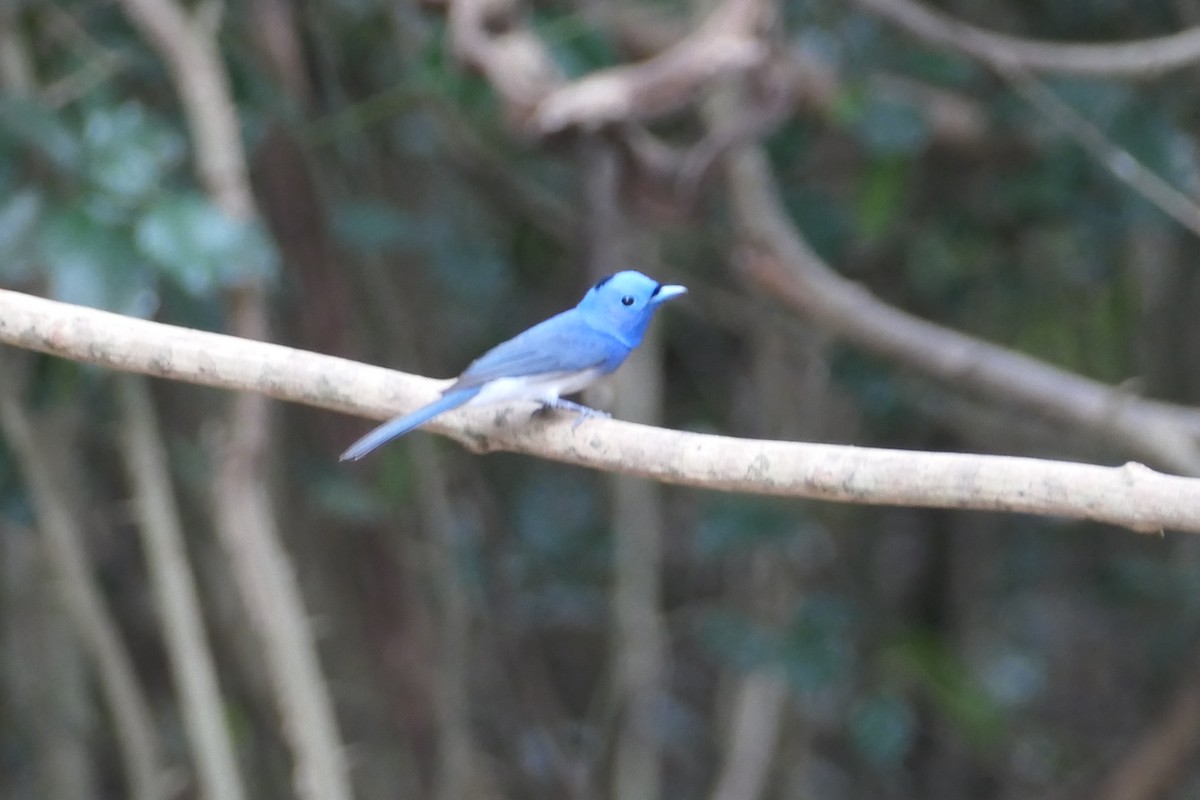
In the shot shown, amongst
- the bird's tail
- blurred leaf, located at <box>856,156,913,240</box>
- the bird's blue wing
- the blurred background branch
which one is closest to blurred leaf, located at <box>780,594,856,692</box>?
the blurred background branch

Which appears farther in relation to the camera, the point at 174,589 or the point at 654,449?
the point at 174,589

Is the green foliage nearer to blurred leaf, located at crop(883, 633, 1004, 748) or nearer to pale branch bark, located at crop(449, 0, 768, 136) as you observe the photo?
pale branch bark, located at crop(449, 0, 768, 136)

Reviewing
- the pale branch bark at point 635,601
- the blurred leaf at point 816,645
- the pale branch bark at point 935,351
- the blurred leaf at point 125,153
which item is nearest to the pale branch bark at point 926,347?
the pale branch bark at point 935,351

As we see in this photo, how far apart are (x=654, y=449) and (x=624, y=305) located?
0.50m

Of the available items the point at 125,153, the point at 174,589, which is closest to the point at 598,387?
the point at 174,589

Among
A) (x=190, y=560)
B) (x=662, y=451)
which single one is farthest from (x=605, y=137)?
(x=190, y=560)

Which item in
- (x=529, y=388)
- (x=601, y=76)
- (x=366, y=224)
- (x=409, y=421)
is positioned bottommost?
(x=409, y=421)

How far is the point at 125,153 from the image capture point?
84.7 inches

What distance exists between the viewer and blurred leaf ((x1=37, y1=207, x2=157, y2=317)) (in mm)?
1987

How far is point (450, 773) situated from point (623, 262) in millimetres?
1280

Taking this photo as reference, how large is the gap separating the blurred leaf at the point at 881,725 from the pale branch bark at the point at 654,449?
1740 mm

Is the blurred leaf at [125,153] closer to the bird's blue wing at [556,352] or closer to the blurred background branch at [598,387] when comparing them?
the blurred background branch at [598,387]

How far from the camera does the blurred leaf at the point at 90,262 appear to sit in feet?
6.52

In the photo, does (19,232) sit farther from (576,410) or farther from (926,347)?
(926,347)
